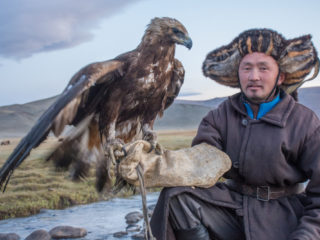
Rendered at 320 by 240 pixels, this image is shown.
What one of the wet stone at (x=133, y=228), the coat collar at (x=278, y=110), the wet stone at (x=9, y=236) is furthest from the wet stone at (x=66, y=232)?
the coat collar at (x=278, y=110)

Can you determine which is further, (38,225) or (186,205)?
(38,225)

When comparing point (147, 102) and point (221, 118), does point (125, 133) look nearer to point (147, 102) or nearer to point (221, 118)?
point (147, 102)

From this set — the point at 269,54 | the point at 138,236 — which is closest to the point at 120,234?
the point at 138,236

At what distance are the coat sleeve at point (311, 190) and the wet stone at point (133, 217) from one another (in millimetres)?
2311

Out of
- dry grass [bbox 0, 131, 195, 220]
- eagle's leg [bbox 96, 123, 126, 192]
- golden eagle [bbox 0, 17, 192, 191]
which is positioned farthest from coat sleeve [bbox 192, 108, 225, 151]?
dry grass [bbox 0, 131, 195, 220]

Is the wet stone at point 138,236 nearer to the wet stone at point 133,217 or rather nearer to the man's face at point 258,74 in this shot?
the wet stone at point 133,217

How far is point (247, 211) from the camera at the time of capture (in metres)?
1.86

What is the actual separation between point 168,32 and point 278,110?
3.93 feet

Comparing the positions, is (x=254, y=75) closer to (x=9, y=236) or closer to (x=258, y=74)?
(x=258, y=74)

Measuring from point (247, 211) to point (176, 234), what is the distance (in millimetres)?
374

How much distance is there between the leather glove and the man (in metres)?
0.05

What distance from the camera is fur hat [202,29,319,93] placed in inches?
76.8

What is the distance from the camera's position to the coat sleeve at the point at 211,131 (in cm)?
200

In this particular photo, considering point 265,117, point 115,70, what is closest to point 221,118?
point 265,117
